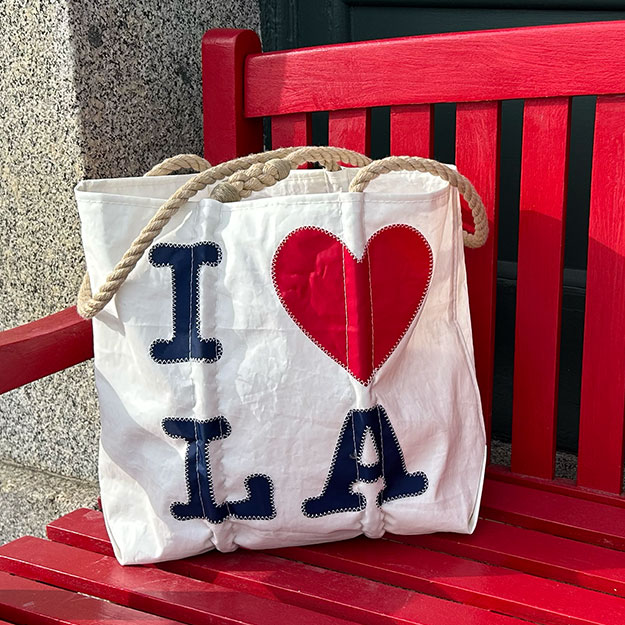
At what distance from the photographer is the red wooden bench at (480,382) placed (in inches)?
41.8

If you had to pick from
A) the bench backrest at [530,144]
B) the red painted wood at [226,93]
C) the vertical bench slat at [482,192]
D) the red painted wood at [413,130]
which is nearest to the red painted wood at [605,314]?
the bench backrest at [530,144]

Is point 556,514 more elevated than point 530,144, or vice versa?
point 530,144

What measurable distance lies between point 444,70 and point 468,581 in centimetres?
72

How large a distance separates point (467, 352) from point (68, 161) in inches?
27.1

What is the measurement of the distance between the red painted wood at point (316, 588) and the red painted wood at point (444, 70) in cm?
70

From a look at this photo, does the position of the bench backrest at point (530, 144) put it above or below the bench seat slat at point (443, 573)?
above

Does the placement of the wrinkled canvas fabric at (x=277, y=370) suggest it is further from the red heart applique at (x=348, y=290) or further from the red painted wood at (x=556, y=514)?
the red painted wood at (x=556, y=514)

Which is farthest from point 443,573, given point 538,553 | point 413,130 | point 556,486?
point 413,130

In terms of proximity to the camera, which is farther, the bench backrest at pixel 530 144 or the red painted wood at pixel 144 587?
the bench backrest at pixel 530 144

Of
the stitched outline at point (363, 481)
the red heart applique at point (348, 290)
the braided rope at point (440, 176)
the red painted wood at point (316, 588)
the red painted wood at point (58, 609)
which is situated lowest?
the red painted wood at point (58, 609)

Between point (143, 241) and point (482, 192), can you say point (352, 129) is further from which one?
point (143, 241)

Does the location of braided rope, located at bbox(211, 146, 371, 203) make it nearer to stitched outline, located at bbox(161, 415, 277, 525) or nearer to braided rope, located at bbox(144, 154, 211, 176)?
braided rope, located at bbox(144, 154, 211, 176)

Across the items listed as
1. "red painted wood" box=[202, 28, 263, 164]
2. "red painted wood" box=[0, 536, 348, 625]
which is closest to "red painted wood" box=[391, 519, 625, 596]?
"red painted wood" box=[0, 536, 348, 625]

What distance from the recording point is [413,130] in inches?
52.9
